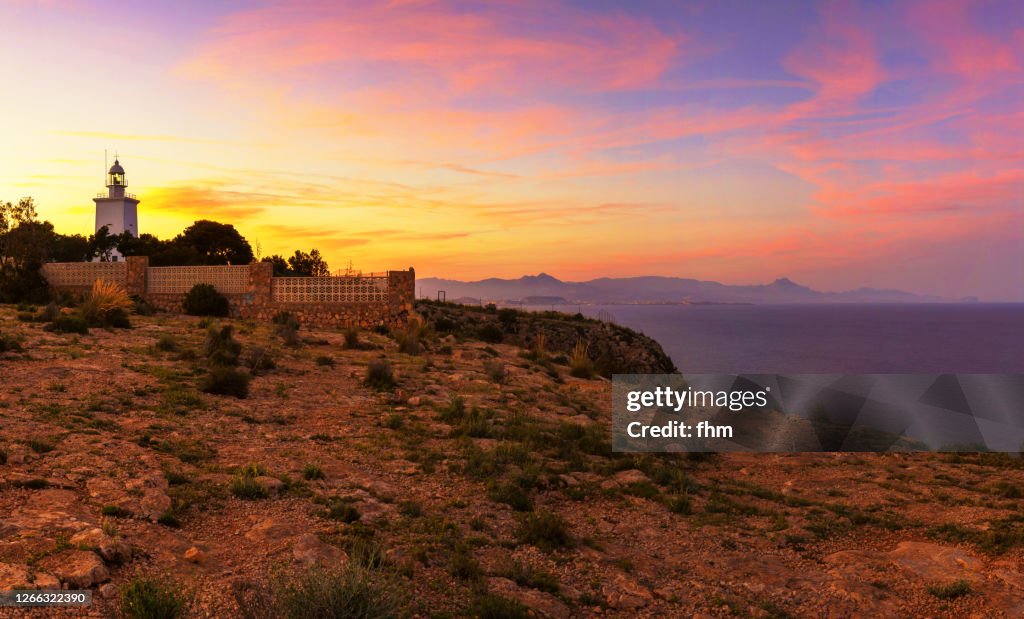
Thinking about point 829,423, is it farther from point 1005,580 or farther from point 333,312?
point 333,312

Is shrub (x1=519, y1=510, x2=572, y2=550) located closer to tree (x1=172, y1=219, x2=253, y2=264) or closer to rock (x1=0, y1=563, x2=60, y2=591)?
rock (x1=0, y1=563, x2=60, y2=591)

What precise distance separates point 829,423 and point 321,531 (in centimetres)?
1584

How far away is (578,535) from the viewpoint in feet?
27.3

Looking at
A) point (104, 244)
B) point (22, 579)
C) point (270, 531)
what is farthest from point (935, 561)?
point (104, 244)

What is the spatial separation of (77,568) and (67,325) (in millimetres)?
16894

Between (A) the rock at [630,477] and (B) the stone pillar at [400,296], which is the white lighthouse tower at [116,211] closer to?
(B) the stone pillar at [400,296]

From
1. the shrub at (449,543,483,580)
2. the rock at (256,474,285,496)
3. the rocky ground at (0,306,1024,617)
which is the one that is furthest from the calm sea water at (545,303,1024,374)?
the shrub at (449,543,483,580)

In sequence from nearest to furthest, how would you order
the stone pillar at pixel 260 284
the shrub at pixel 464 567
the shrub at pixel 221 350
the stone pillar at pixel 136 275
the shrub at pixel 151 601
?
the shrub at pixel 151 601 → the shrub at pixel 464 567 → the shrub at pixel 221 350 → the stone pillar at pixel 260 284 → the stone pillar at pixel 136 275

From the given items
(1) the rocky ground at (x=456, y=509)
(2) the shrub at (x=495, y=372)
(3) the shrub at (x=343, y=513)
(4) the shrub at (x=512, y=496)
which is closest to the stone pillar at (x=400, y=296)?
(2) the shrub at (x=495, y=372)

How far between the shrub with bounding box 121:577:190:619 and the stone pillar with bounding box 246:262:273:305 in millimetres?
25698

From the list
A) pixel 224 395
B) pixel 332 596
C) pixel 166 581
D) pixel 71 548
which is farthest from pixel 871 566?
pixel 224 395

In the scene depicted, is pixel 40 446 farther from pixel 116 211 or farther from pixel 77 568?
pixel 116 211

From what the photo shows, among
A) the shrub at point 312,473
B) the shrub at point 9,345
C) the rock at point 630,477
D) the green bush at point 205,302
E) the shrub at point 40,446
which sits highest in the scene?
the green bush at point 205,302

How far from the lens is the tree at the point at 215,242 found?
179 ft
